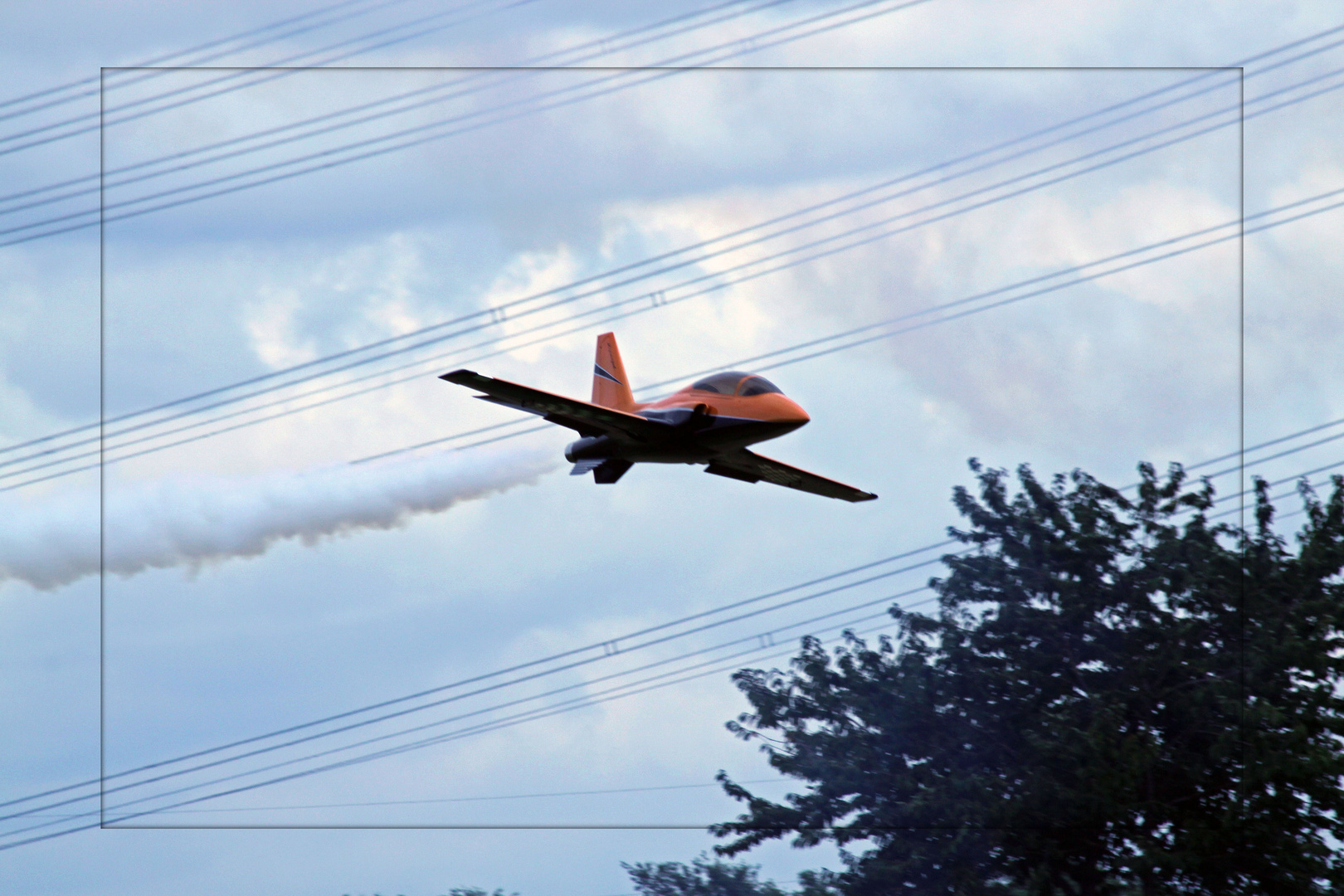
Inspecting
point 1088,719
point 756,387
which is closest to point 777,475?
point 756,387

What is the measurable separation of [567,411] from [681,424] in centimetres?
134

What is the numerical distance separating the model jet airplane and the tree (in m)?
10.6

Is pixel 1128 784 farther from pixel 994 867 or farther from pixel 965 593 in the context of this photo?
pixel 965 593

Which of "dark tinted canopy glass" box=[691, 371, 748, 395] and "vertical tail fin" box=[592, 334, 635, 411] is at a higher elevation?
"vertical tail fin" box=[592, 334, 635, 411]

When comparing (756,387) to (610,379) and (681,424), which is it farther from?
(610,379)

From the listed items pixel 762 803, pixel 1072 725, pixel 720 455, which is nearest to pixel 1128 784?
pixel 1072 725

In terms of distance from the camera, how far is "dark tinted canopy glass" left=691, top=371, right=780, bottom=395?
1509 cm

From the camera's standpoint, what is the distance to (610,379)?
56.0ft

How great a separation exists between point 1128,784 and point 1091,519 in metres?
5.52

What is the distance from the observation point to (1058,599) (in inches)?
1044

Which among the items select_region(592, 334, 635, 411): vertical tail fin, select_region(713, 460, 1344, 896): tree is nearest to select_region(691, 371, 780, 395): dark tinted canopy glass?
select_region(592, 334, 635, 411): vertical tail fin

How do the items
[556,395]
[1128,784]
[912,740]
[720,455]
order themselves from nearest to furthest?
[556,395] < [720,455] < [1128,784] < [912,740]

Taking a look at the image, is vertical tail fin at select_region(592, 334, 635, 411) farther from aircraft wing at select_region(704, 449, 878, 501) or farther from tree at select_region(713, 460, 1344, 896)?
tree at select_region(713, 460, 1344, 896)

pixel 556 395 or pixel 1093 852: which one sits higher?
pixel 556 395
